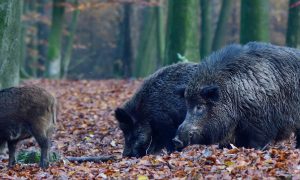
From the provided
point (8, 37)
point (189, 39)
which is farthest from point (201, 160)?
point (189, 39)

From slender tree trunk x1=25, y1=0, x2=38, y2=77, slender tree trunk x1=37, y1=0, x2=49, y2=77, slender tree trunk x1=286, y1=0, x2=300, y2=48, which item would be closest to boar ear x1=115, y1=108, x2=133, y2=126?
slender tree trunk x1=286, y1=0, x2=300, y2=48

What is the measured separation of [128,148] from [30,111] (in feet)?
5.83

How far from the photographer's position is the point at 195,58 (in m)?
19.7

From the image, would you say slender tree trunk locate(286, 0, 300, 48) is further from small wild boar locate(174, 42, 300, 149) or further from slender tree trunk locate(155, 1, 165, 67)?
slender tree trunk locate(155, 1, 165, 67)

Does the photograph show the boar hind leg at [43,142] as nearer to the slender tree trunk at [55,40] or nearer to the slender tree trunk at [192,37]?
the slender tree trunk at [192,37]

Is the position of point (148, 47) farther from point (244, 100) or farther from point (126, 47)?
point (244, 100)

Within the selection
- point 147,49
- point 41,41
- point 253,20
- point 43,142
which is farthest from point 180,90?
point 41,41

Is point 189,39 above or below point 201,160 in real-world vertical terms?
above

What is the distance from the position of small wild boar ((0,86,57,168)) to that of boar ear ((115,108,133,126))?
103 centimetres

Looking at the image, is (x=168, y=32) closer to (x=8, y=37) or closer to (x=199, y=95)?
(x=8, y=37)

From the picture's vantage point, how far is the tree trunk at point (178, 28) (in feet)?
62.8

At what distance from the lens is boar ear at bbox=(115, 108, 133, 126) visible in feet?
39.3

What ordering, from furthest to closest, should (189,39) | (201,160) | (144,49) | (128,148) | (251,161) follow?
(144,49), (189,39), (128,148), (201,160), (251,161)

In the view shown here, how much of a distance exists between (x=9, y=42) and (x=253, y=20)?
742 cm
